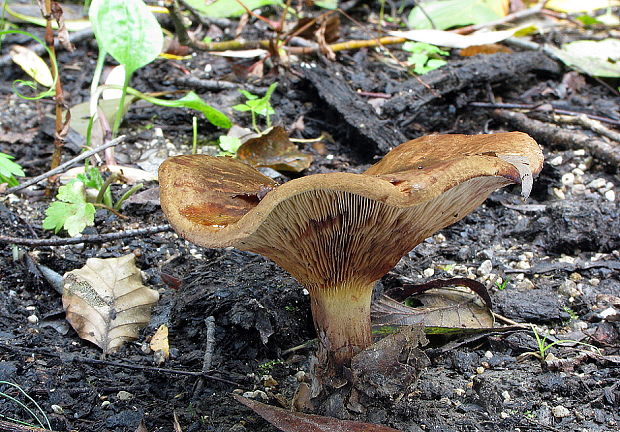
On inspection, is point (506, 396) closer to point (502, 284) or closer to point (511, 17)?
point (502, 284)

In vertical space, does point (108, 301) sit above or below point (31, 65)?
below

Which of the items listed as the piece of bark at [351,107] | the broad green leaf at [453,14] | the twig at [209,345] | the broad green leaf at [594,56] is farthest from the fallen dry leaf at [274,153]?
the broad green leaf at [594,56]

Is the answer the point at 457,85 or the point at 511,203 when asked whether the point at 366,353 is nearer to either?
the point at 511,203

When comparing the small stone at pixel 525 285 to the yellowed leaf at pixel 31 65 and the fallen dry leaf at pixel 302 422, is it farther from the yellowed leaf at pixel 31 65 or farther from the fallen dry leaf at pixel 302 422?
the yellowed leaf at pixel 31 65

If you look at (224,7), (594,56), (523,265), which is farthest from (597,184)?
(224,7)

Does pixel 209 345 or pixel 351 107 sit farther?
pixel 351 107

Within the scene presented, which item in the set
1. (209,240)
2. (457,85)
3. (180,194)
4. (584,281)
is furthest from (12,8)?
(584,281)
